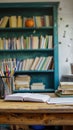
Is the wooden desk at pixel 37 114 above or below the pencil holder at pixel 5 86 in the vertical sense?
below

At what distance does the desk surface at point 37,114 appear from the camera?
1.67 meters

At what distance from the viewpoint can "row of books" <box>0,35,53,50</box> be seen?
3939 millimetres

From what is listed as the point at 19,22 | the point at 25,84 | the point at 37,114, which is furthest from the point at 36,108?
the point at 19,22

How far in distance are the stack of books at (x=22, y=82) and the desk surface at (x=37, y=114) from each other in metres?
2.21

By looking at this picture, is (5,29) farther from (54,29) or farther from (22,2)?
(54,29)

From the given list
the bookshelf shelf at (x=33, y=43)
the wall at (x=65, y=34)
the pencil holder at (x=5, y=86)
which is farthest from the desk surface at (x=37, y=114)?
the wall at (x=65, y=34)

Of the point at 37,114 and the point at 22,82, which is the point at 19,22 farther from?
the point at 37,114

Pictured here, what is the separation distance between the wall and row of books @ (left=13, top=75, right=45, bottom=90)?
424 millimetres

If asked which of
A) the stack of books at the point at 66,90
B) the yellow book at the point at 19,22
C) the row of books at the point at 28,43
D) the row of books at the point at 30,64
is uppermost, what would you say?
the yellow book at the point at 19,22

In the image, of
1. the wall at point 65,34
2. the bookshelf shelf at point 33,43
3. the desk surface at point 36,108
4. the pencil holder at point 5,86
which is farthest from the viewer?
the wall at point 65,34

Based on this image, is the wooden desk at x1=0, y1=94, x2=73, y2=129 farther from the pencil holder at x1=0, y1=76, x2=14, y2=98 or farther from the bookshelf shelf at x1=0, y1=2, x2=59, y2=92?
the bookshelf shelf at x1=0, y1=2, x2=59, y2=92

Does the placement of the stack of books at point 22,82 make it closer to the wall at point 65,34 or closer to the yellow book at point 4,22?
the wall at point 65,34

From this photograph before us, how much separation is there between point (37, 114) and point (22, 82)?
2273mm

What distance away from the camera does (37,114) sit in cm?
171
